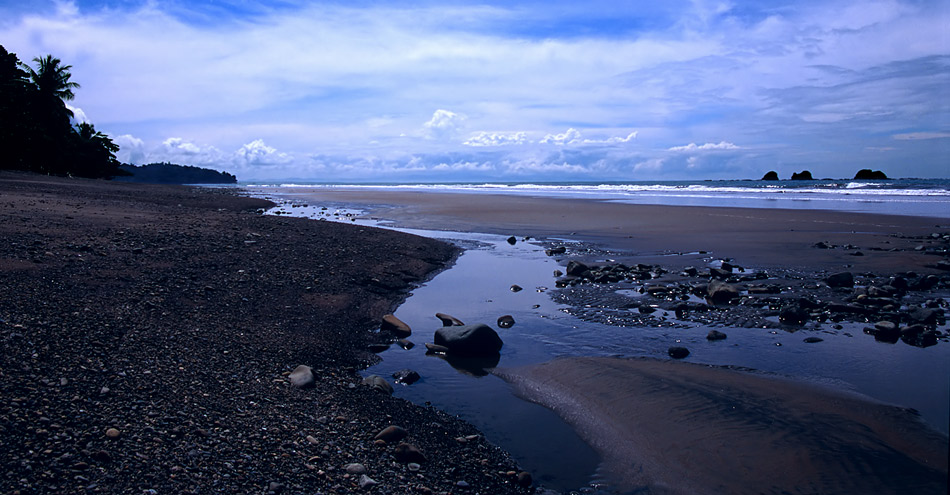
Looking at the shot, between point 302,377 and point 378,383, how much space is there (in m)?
0.83

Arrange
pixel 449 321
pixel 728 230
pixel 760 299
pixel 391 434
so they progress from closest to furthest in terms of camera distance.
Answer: pixel 391 434 → pixel 449 321 → pixel 760 299 → pixel 728 230

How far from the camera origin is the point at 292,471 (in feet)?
14.3

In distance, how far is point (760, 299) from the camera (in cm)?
1090

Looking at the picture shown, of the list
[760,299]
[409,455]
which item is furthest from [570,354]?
[760,299]

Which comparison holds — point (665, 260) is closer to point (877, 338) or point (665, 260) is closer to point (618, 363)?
point (877, 338)

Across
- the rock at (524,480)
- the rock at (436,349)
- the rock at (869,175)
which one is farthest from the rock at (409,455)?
the rock at (869,175)

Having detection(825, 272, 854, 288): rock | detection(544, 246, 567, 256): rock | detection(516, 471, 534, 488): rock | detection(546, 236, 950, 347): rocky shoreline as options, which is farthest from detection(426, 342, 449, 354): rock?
detection(544, 246, 567, 256): rock

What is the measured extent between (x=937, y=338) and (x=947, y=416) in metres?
3.11

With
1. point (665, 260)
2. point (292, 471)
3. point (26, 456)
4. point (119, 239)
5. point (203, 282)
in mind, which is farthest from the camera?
point (665, 260)

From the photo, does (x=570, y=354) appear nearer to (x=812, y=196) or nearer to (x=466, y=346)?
(x=466, y=346)

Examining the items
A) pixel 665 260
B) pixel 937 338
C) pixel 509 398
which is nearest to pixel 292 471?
pixel 509 398

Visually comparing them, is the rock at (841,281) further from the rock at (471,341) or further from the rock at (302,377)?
the rock at (302,377)

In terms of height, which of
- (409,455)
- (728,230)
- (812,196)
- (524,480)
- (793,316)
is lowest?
(524,480)

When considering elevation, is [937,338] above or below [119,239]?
below
